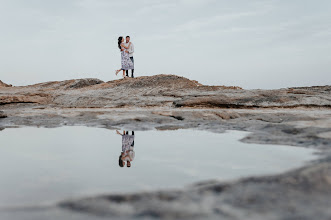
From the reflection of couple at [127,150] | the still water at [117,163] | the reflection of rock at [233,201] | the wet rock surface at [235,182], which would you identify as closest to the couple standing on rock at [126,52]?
the wet rock surface at [235,182]

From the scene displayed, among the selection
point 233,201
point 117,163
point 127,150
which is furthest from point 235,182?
point 127,150

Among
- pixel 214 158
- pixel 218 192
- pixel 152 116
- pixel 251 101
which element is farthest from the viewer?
pixel 251 101

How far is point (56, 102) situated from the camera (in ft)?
25.9

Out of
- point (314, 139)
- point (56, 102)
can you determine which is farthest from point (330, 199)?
point (56, 102)

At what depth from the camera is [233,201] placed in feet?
3.72

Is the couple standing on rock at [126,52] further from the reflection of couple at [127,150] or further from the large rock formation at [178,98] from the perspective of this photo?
the reflection of couple at [127,150]

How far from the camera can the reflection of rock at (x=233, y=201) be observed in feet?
3.39

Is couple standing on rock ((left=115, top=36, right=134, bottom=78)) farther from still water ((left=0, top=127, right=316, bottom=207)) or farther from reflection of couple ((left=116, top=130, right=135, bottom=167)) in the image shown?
still water ((left=0, top=127, right=316, bottom=207))

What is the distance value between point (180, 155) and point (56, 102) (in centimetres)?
642

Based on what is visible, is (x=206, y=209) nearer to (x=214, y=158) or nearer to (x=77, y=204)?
(x=77, y=204)

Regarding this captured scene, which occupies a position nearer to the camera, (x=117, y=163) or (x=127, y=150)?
(x=117, y=163)

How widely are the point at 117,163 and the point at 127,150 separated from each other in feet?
1.43

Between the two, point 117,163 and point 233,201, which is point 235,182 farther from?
point 117,163

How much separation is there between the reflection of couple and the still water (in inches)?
1.3
